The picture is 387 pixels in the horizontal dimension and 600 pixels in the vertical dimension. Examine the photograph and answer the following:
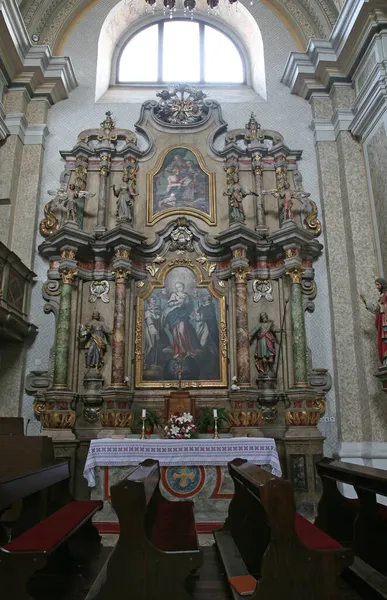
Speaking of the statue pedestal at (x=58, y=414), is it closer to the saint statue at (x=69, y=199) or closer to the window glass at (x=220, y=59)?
the saint statue at (x=69, y=199)

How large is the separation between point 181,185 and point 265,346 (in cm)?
367

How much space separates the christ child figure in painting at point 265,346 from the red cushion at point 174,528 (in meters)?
4.29

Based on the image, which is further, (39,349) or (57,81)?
(57,81)

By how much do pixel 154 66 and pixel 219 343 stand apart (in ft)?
22.9

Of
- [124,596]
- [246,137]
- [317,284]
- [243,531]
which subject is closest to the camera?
[124,596]

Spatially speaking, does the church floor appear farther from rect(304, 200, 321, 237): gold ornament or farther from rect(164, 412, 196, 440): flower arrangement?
rect(304, 200, 321, 237): gold ornament

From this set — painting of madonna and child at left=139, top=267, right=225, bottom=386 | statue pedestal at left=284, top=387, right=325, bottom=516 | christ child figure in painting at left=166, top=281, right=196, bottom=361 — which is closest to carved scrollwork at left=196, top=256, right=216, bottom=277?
painting of madonna and child at left=139, top=267, right=225, bottom=386

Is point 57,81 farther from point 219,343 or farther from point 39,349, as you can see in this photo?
point 219,343

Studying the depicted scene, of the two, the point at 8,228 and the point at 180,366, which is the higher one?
the point at 8,228

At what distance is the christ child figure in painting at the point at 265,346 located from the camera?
28.7 ft

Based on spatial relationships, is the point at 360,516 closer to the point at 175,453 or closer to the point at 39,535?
the point at 39,535

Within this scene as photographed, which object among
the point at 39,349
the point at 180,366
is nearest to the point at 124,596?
the point at 180,366

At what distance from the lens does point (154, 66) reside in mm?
11852

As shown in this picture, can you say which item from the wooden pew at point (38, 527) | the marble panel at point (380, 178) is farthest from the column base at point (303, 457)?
the wooden pew at point (38, 527)
